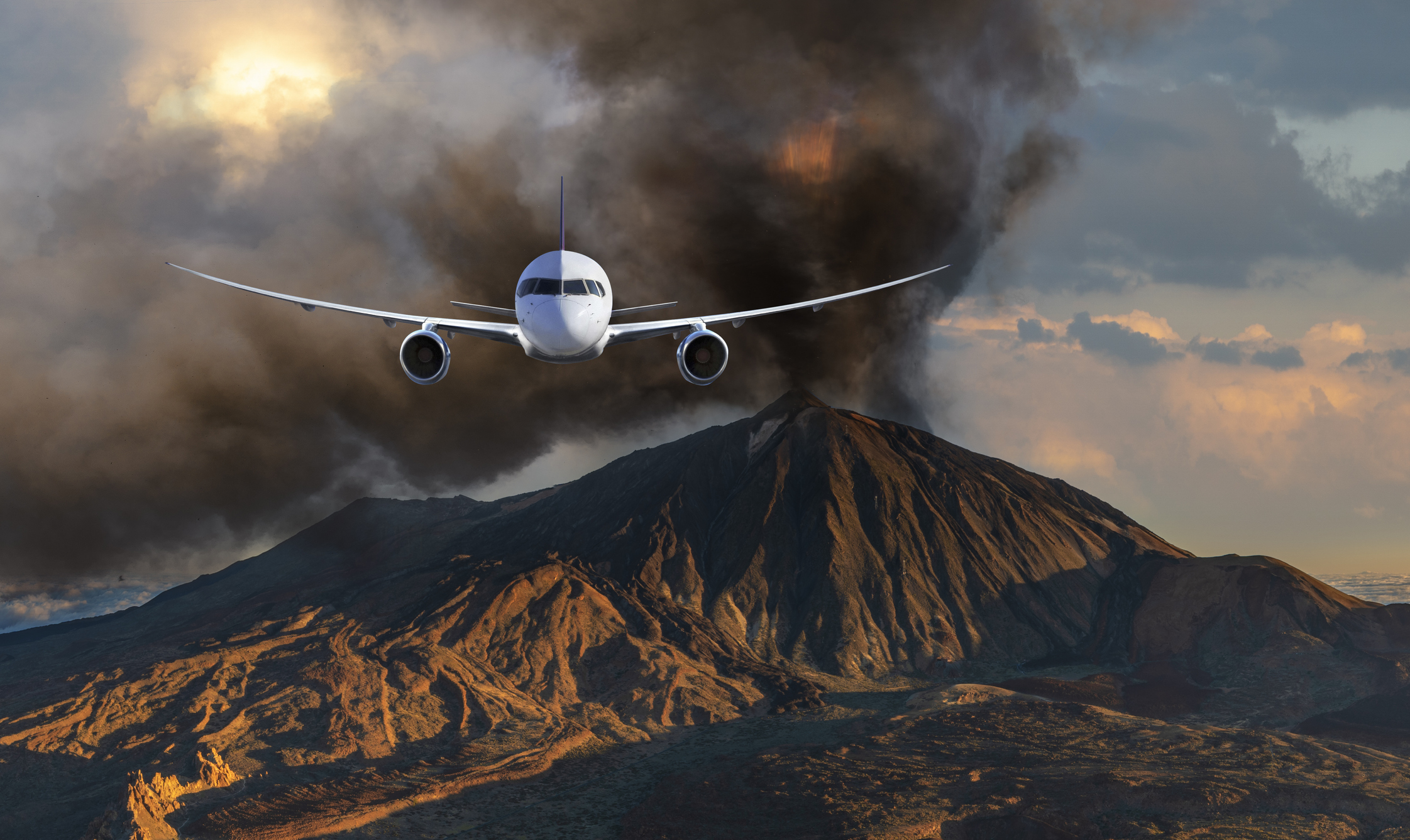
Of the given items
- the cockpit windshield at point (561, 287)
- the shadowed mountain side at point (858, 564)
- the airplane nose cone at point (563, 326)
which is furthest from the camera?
the shadowed mountain side at point (858, 564)

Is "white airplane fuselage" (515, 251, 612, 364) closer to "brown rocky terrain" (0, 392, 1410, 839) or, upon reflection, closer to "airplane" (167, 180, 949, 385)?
"airplane" (167, 180, 949, 385)

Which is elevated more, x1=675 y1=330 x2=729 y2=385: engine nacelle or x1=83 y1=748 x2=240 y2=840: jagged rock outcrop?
x1=675 y1=330 x2=729 y2=385: engine nacelle

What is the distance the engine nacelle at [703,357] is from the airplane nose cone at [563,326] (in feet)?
8.93

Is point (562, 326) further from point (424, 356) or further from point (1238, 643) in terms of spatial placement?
point (1238, 643)

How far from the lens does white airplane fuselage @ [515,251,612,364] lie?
28531mm

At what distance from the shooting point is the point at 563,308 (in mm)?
28562

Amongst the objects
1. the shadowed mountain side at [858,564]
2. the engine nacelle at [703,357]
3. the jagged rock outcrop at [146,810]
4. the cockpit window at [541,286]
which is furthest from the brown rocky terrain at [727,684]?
the cockpit window at [541,286]

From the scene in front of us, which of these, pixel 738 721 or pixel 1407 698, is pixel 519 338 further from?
pixel 1407 698

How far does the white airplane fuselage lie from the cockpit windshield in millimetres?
18

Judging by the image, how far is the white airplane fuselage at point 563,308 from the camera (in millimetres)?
28531

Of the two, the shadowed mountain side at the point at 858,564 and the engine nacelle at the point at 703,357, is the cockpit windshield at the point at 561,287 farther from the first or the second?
the shadowed mountain side at the point at 858,564

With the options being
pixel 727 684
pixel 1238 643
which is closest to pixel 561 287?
pixel 727 684

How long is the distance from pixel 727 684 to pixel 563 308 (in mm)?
114869

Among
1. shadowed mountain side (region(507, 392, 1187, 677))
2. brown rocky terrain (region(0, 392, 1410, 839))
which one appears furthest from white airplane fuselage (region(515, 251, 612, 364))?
shadowed mountain side (region(507, 392, 1187, 677))
